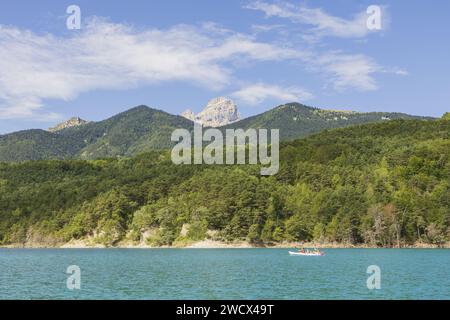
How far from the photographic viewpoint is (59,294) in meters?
53.4

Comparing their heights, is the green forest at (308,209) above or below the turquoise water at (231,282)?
above

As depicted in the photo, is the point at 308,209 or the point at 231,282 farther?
the point at 308,209

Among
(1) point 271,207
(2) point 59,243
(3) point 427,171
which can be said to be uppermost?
(3) point 427,171

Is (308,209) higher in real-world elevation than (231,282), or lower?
higher

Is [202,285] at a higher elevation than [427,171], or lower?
lower

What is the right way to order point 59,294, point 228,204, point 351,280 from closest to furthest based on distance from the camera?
point 59,294, point 351,280, point 228,204

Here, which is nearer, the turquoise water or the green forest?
the turquoise water

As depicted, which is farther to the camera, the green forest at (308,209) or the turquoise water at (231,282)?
the green forest at (308,209)

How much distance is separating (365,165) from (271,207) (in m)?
44.1

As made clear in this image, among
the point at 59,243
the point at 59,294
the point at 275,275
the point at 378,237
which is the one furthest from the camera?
the point at 59,243

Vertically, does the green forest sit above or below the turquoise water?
above
